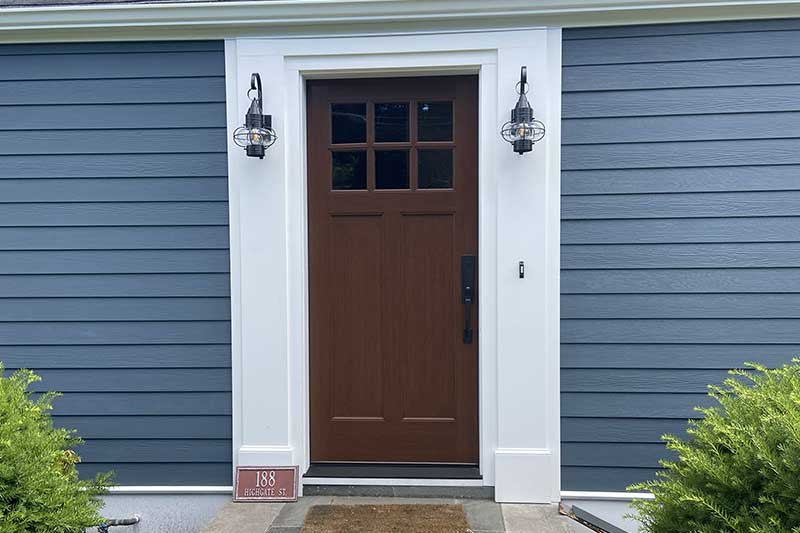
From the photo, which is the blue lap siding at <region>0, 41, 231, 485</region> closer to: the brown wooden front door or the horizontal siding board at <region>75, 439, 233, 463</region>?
the horizontal siding board at <region>75, 439, 233, 463</region>

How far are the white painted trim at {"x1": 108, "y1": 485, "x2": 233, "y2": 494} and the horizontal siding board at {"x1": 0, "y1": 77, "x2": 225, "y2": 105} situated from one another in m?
1.95

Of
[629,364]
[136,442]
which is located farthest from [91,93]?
[629,364]

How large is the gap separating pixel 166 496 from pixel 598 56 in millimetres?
3078

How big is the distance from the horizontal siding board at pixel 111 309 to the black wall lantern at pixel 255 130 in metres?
0.77

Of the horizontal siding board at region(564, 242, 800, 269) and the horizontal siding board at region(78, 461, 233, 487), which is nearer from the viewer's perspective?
the horizontal siding board at region(564, 242, 800, 269)

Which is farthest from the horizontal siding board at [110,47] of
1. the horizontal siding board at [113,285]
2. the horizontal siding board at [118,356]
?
A: the horizontal siding board at [118,356]

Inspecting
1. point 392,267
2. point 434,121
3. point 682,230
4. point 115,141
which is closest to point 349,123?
point 434,121

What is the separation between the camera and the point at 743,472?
71.9 inches

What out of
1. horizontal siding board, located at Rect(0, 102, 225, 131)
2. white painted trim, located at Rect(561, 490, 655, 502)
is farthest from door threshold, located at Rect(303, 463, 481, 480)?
horizontal siding board, located at Rect(0, 102, 225, 131)

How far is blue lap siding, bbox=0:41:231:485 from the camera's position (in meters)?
2.92

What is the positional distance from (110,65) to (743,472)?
3215 millimetres

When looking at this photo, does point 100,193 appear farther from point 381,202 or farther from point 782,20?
point 782,20

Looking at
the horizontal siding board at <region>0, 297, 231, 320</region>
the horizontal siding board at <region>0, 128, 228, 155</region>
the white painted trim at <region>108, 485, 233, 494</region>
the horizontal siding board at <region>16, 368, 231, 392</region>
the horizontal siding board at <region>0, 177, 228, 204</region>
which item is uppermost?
the horizontal siding board at <region>0, 128, 228, 155</region>

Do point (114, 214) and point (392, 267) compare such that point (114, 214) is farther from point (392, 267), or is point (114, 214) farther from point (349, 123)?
point (392, 267)
